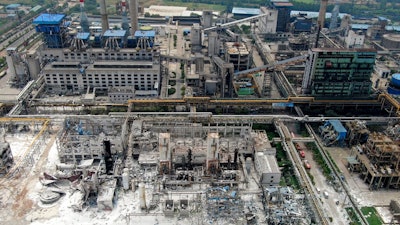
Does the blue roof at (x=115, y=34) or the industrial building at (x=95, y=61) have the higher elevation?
the blue roof at (x=115, y=34)

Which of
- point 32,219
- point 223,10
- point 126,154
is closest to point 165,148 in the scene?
point 126,154

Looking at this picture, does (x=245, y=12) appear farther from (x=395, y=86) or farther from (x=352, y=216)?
(x=352, y=216)

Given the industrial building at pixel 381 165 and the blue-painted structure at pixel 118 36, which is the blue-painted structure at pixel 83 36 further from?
the industrial building at pixel 381 165

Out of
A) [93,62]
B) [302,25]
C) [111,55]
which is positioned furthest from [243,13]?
[93,62]

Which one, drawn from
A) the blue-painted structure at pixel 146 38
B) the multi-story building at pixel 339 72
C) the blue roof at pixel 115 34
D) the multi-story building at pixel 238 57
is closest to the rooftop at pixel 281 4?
the multi-story building at pixel 238 57

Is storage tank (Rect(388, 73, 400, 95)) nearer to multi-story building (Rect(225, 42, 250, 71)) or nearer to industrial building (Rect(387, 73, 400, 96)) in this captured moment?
industrial building (Rect(387, 73, 400, 96))

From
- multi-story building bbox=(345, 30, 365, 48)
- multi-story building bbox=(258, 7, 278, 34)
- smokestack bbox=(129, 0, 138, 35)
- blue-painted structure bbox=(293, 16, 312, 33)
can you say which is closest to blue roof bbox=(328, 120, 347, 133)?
multi-story building bbox=(345, 30, 365, 48)
